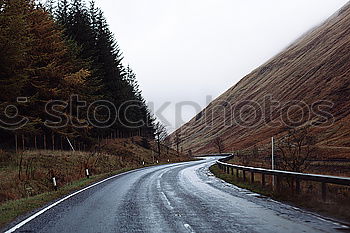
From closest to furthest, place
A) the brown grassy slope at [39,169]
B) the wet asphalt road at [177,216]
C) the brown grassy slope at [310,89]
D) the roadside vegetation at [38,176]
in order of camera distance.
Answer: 1. the wet asphalt road at [177,216]
2. the roadside vegetation at [38,176]
3. the brown grassy slope at [39,169]
4. the brown grassy slope at [310,89]

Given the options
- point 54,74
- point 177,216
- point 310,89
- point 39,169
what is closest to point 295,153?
point 39,169

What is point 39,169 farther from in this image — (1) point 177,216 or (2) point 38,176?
(1) point 177,216

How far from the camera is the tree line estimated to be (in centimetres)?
2577

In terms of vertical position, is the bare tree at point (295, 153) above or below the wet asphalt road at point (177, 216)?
above

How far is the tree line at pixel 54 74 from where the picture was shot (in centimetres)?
2577

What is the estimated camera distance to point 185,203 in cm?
1346

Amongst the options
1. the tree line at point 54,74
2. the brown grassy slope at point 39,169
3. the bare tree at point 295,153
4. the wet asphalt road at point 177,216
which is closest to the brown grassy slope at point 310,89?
the bare tree at point 295,153

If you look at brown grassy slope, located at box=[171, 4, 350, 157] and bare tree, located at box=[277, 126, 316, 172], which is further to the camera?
brown grassy slope, located at box=[171, 4, 350, 157]

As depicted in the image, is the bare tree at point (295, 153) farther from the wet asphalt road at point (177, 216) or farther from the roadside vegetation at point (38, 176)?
the roadside vegetation at point (38, 176)

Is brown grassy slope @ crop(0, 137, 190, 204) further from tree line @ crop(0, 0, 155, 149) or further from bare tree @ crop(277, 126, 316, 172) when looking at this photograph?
bare tree @ crop(277, 126, 316, 172)

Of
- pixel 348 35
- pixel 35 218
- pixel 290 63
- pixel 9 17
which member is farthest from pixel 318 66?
pixel 35 218

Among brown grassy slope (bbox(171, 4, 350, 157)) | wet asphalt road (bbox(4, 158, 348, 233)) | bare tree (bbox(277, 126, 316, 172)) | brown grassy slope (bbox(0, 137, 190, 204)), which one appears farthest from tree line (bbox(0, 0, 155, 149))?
brown grassy slope (bbox(171, 4, 350, 157))

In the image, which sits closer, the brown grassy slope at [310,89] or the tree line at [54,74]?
the tree line at [54,74]

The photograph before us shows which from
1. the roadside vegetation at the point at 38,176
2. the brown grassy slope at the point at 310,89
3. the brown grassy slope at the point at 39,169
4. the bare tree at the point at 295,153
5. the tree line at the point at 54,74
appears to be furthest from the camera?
the brown grassy slope at the point at 310,89
